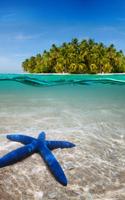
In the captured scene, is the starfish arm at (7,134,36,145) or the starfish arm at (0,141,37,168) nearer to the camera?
the starfish arm at (0,141,37,168)

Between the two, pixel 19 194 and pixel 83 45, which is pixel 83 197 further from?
pixel 83 45

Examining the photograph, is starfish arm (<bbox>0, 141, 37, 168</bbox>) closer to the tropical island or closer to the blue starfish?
the blue starfish

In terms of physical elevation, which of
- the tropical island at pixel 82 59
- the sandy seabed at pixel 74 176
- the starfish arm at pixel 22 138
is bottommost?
the sandy seabed at pixel 74 176

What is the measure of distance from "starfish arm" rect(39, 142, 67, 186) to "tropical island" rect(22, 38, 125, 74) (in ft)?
162

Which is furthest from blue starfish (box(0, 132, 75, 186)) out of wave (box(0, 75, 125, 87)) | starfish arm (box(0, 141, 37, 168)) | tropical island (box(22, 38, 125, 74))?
tropical island (box(22, 38, 125, 74))

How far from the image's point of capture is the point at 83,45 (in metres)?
53.8

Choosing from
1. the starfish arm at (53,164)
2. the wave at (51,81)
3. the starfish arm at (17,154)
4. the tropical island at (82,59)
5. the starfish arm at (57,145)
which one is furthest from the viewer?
the tropical island at (82,59)

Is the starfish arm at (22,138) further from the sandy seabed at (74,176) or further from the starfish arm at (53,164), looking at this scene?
the starfish arm at (53,164)

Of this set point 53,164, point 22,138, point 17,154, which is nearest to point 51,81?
point 22,138

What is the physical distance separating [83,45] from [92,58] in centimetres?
355

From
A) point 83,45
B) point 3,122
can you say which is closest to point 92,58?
point 83,45

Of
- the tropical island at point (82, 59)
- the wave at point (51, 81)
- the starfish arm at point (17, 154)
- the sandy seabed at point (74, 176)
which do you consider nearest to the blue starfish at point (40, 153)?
the starfish arm at point (17, 154)

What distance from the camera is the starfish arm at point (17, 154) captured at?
3145 mm

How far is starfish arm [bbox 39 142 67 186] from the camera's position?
116 inches
